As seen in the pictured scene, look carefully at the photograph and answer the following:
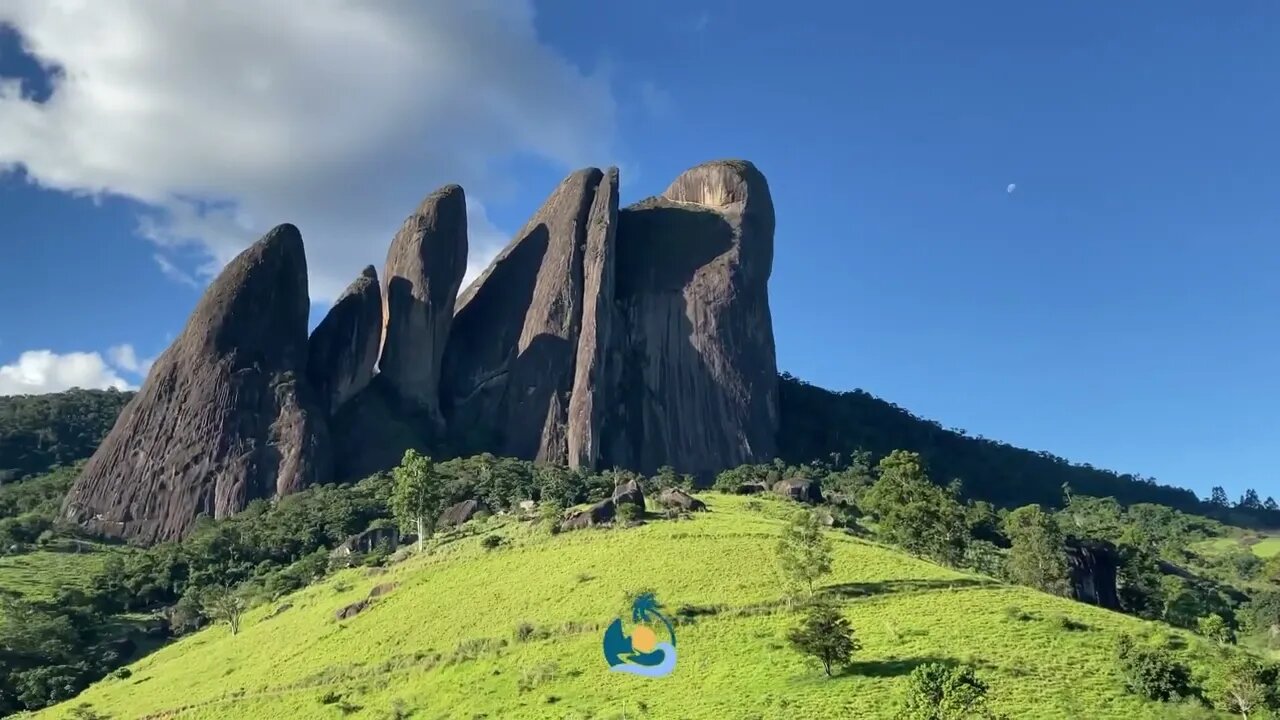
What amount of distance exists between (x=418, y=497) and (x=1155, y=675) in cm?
5218

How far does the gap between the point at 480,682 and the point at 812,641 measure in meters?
14.1

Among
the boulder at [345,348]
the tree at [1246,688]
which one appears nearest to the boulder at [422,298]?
the boulder at [345,348]

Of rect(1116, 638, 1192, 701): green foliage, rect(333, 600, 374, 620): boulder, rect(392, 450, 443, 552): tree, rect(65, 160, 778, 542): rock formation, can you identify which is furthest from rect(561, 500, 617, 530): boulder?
rect(65, 160, 778, 542): rock formation

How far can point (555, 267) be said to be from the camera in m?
127

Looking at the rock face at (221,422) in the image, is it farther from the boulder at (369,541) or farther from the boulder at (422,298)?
the boulder at (369,541)

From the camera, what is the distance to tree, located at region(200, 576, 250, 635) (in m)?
63.6

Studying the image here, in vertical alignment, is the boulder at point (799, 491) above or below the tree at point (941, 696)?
above

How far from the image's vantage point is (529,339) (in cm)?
12288

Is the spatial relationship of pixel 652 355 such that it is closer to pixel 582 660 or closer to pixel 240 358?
pixel 240 358

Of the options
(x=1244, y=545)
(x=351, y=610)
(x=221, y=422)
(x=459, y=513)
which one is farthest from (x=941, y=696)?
(x=1244, y=545)

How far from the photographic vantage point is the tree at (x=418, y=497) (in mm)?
73188

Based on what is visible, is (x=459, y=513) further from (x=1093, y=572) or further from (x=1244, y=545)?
(x=1244, y=545)

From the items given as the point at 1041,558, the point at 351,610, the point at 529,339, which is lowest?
the point at 351,610

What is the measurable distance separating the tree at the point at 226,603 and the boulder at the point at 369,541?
7.64 metres
